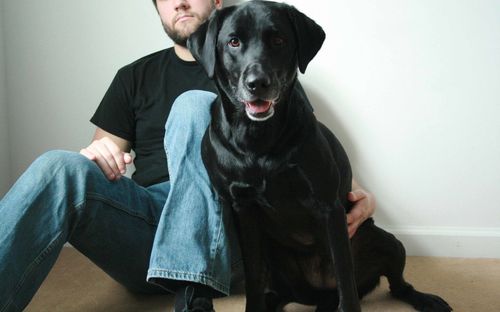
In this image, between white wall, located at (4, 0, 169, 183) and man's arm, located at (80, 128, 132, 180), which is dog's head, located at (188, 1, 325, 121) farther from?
white wall, located at (4, 0, 169, 183)

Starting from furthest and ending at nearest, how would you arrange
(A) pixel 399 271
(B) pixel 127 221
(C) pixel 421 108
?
(C) pixel 421 108, (A) pixel 399 271, (B) pixel 127 221

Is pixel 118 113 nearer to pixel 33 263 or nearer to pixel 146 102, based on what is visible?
pixel 146 102

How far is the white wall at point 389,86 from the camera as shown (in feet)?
6.13

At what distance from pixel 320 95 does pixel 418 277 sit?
784 mm

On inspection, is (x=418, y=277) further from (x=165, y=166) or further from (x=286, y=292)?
(x=165, y=166)

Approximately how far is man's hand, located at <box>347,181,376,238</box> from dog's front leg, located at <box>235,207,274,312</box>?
274 mm

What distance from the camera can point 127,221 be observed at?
4.48ft

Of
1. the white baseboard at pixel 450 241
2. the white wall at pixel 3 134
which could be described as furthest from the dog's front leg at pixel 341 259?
the white wall at pixel 3 134

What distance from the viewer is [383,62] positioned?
1.91 m

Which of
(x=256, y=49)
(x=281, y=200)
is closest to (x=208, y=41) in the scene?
(x=256, y=49)

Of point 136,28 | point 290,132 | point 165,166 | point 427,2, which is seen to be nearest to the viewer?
point 290,132

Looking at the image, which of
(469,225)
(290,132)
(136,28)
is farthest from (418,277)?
(136,28)

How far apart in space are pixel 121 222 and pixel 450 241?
132cm

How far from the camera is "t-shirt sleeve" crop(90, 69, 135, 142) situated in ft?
5.85
